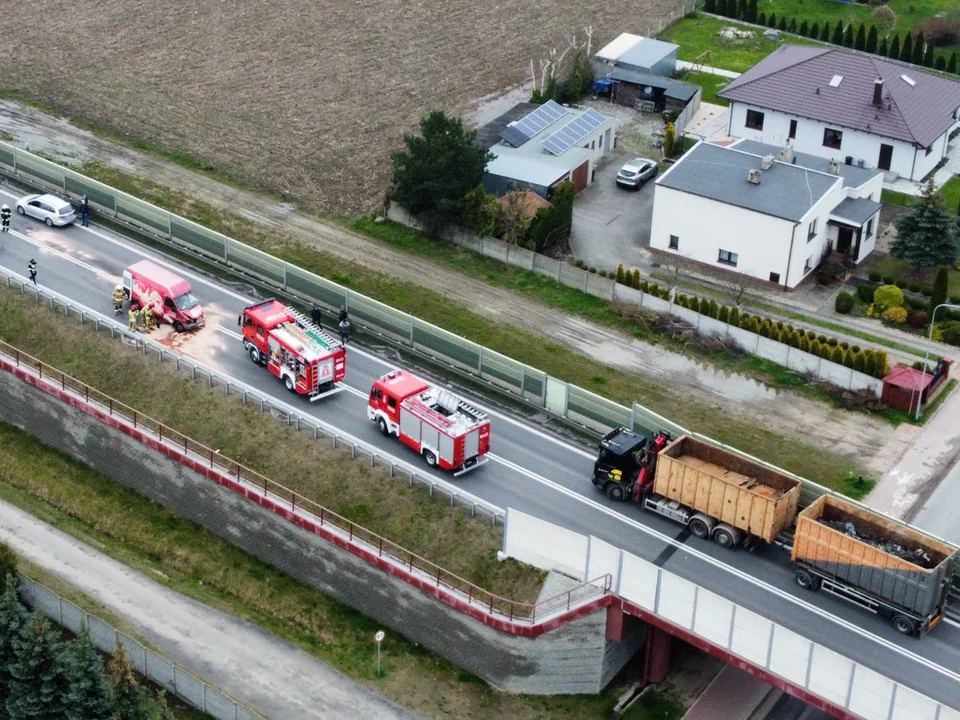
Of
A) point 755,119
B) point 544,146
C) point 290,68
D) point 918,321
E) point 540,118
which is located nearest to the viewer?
point 918,321

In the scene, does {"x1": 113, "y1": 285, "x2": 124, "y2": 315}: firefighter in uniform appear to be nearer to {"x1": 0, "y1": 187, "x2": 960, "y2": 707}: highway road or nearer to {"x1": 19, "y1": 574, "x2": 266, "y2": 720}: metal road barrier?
{"x1": 0, "y1": 187, "x2": 960, "y2": 707}: highway road

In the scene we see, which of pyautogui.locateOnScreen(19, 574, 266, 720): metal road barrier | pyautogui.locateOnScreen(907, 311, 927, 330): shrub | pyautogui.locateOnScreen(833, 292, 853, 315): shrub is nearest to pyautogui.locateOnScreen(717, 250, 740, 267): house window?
pyautogui.locateOnScreen(833, 292, 853, 315): shrub

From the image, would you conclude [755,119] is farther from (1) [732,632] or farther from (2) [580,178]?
(1) [732,632]

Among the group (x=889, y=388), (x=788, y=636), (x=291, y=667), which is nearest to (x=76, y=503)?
(x=291, y=667)

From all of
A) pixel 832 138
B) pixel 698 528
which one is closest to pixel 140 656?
pixel 698 528

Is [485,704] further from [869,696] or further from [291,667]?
[869,696]
